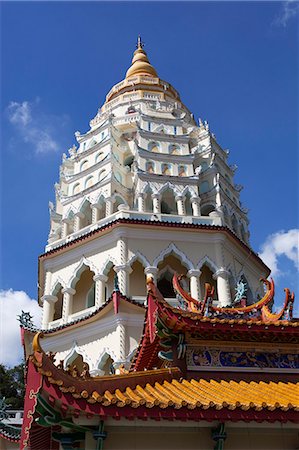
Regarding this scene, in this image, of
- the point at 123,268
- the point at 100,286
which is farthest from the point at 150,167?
the point at 100,286

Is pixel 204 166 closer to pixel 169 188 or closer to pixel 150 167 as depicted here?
pixel 150 167

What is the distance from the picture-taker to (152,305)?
33.4ft

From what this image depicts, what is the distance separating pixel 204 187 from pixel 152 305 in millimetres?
18441

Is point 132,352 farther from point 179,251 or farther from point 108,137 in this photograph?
point 108,137

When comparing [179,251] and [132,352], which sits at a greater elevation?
[179,251]

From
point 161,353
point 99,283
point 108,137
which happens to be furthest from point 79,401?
point 108,137

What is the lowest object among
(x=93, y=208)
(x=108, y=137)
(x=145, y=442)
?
(x=145, y=442)

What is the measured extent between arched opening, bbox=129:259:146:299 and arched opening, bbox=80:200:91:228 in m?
4.25

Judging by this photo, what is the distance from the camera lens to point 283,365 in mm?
9539

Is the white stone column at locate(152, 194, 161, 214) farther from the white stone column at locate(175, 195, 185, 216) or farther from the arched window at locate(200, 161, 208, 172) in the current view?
the arched window at locate(200, 161, 208, 172)

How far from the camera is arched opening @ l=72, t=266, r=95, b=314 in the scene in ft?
79.0

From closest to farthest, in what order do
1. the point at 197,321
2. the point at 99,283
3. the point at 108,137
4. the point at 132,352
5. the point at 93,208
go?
the point at 197,321 → the point at 132,352 → the point at 99,283 → the point at 93,208 → the point at 108,137

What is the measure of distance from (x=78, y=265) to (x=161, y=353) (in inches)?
576

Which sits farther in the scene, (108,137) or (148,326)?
(108,137)
